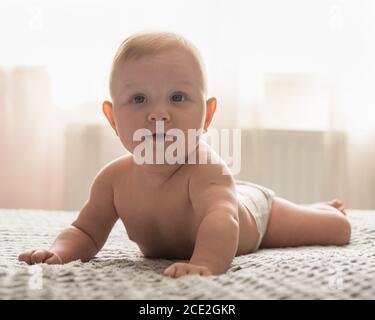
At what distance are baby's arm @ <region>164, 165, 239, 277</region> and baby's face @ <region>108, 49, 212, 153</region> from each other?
0.30ft

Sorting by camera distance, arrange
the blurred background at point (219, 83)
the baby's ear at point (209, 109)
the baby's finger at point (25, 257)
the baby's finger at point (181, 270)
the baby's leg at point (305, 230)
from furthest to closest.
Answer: the blurred background at point (219, 83), the baby's leg at point (305, 230), the baby's ear at point (209, 109), the baby's finger at point (25, 257), the baby's finger at point (181, 270)

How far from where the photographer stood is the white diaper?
1135 millimetres

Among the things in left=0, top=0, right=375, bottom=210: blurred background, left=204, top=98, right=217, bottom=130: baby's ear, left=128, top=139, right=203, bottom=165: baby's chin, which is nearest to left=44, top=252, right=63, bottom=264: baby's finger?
left=128, top=139, right=203, bottom=165: baby's chin

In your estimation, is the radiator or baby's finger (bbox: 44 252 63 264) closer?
baby's finger (bbox: 44 252 63 264)

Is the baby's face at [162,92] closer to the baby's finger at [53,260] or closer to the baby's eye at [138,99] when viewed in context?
the baby's eye at [138,99]

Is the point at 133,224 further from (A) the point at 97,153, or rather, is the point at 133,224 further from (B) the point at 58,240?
(A) the point at 97,153

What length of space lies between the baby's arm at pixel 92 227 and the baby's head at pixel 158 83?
136 mm

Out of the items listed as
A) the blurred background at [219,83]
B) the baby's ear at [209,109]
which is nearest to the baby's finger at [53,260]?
the baby's ear at [209,109]

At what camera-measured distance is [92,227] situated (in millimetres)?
1054

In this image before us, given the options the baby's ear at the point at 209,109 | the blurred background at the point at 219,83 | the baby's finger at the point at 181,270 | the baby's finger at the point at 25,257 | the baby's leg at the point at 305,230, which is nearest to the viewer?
the baby's finger at the point at 181,270

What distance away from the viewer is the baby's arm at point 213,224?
796mm

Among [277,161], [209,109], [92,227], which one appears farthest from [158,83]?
[277,161]

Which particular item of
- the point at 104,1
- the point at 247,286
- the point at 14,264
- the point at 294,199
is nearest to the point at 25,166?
the point at 104,1

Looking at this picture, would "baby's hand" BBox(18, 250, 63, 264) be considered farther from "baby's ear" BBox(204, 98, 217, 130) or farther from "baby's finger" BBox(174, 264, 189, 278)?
"baby's ear" BBox(204, 98, 217, 130)
